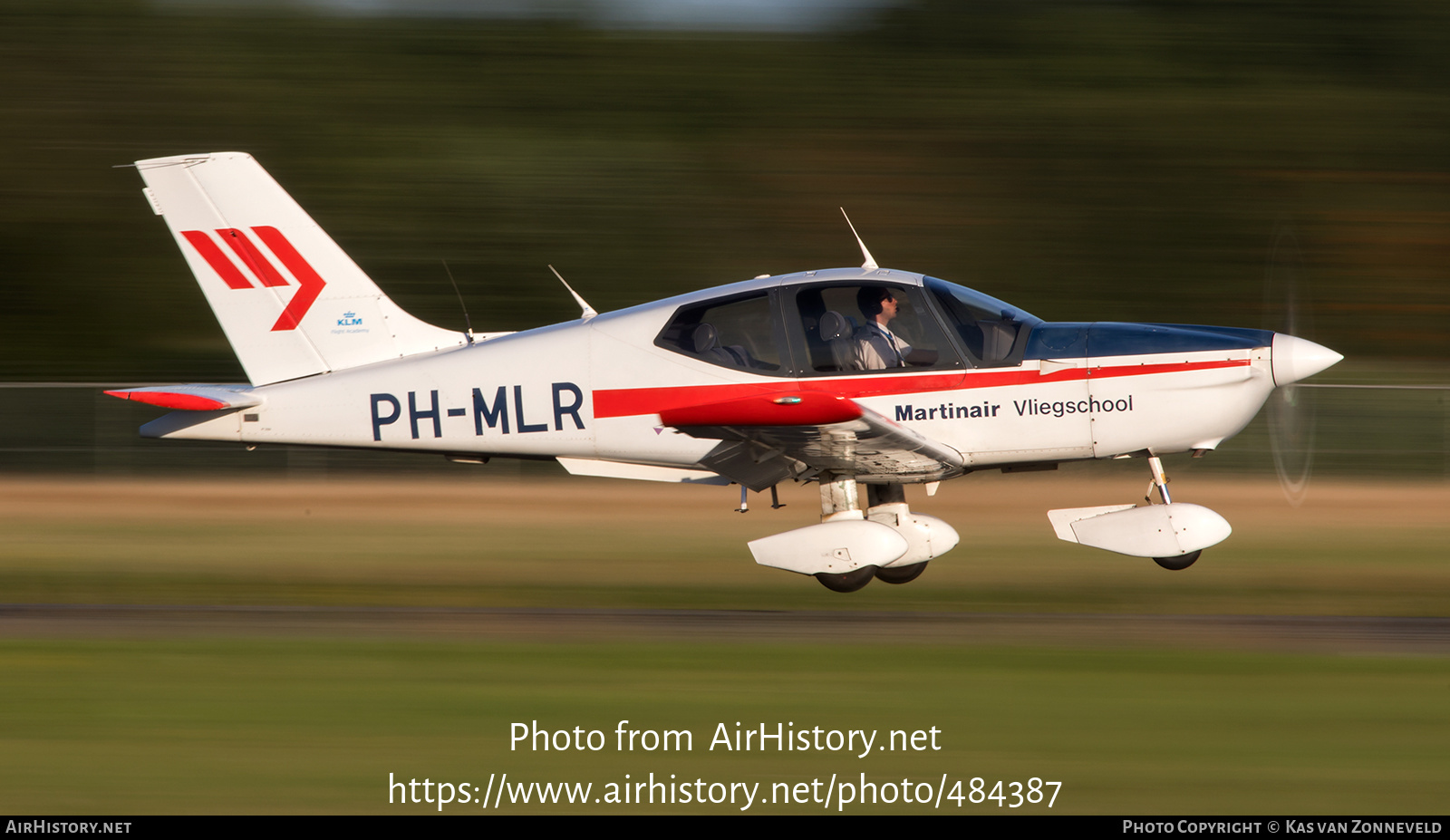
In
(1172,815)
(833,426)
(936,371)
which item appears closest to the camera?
(1172,815)

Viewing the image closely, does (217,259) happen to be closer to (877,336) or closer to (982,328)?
(877,336)

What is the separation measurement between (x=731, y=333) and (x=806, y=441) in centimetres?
81

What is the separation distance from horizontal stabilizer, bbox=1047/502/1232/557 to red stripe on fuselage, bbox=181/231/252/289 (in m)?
4.99

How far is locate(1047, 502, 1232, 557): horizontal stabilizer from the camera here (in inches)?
282

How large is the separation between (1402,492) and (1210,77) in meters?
7.92

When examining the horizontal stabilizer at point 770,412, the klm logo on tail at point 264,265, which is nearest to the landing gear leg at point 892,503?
the horizontal stabilizer at point 770,412

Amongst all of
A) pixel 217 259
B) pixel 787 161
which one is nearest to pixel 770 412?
pixel 217 259

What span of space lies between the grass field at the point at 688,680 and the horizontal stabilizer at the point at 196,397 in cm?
121

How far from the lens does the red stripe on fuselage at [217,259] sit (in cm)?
805

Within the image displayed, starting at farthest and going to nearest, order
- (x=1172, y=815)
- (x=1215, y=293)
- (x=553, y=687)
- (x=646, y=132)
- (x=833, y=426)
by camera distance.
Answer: (x=646, y=132), (x=1215, y=293), (x=833, y=426), (x=553, y=687), (x=1172, y=815)

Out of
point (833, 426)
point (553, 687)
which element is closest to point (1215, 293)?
point (833, 426)

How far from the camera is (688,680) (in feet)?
19.8

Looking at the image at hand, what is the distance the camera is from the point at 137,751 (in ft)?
16.6

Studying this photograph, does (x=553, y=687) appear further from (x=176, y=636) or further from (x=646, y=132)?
(x=646, y=132)
